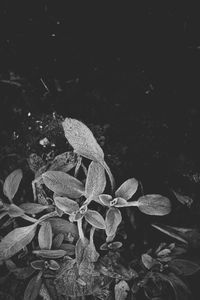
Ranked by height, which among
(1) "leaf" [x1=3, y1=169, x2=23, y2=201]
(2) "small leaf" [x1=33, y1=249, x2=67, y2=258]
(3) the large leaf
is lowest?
(2) "small leaf" [x1=33, y1=249, x2=67, y2=258]

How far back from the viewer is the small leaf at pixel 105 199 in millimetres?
750

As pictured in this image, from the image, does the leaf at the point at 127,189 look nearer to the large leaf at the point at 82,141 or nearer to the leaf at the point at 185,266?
the large leaf at the point at 82,141

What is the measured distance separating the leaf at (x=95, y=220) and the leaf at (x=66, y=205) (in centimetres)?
3

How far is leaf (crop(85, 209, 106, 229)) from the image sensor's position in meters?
0.74

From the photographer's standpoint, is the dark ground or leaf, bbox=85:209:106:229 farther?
the dark ground

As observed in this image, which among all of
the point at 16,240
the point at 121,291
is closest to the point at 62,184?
the point at 16,240

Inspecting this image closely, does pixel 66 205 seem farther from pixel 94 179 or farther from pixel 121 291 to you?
pixel 121 291

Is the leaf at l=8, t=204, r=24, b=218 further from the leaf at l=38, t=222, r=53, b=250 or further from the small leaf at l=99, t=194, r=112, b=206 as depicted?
→ the small leaf at l=99, t=194, r=112, b=206

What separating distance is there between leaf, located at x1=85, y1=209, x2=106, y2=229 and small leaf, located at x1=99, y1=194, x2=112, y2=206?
29 mm

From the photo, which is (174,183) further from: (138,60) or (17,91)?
(17,91)

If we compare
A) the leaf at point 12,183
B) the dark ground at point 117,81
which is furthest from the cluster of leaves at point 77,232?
the dark ground at point 117,81

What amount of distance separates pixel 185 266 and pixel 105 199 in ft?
0.75

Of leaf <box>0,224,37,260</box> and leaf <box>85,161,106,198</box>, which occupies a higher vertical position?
leaf <box>85,161,106,198</box>

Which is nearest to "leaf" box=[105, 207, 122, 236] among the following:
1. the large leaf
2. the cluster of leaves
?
the cluster of leaves
